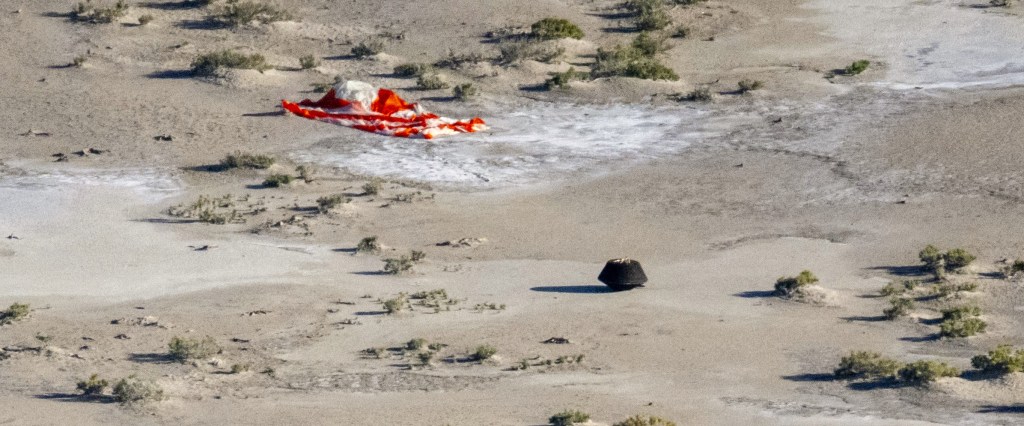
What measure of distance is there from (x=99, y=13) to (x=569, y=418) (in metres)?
19.5

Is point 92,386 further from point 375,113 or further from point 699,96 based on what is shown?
point 699,96

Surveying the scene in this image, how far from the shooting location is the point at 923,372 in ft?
65.0

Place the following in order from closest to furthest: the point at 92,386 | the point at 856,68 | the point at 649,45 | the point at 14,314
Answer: the point at 92,386 → the point at 14,314 → the point at 856,68 → the point at 649,45

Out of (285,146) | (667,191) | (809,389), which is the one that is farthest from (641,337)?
(285,146)

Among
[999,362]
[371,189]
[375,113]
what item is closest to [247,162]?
[371,189]

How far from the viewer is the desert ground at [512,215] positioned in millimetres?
20359

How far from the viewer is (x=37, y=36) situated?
1375 inches

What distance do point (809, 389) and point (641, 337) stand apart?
2.48m

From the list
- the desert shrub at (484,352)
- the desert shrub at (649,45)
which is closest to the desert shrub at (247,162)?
the desert shrub at (649,45)

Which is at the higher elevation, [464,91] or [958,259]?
[464,91]

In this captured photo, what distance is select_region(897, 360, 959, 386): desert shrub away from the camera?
19.8m

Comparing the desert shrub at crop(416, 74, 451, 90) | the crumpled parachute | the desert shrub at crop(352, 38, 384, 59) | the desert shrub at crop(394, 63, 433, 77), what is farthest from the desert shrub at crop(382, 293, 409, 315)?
the desert shrub at crop(352, 38, 384, 59)

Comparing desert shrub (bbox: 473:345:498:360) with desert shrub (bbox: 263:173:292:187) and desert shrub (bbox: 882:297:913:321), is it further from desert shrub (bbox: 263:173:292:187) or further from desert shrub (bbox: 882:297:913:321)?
desert shrub (bbox: 263:173:292:187)

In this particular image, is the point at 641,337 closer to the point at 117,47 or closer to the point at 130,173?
the point at 130,173
